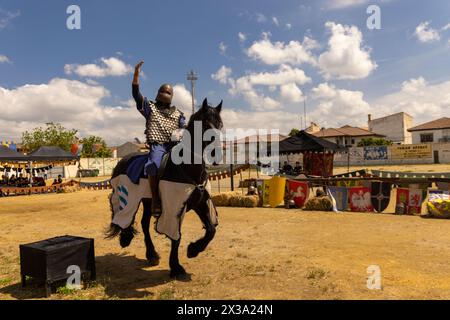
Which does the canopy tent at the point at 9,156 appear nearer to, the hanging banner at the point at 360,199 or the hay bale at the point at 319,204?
the hay bale at the point at 319,204

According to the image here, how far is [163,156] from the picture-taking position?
5.32 meters

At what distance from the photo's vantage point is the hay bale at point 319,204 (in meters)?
11.8

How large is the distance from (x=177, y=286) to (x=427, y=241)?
5.42m

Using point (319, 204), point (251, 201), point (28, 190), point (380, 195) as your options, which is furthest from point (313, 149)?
point (28, 190)

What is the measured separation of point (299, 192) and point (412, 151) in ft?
124

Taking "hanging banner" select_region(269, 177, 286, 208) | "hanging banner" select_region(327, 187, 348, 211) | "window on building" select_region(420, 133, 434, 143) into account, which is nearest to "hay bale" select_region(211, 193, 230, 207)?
"hanging banner" select_region(269, 177, 286, 208)

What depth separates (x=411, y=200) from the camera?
34.9 ft

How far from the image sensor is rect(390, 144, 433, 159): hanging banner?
43.0 metres

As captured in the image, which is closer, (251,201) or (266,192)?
(251,201)

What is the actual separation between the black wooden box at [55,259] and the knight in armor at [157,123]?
122 cm

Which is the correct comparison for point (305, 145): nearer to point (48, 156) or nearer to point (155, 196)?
A: point (155, 196)

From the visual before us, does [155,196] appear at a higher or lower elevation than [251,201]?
higher

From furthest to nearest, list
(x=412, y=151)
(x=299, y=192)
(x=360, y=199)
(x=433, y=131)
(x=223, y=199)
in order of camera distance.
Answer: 1. (x=433, y=131)
2. (x=412, y=151)
3. (x=223, y=199)
4. (x=299, y=192)
5. (x=360, y=199)
